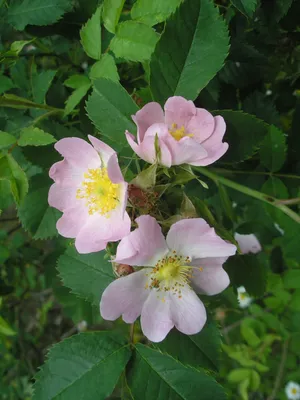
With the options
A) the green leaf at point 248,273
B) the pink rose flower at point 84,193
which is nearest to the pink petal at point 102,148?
the pink rose flower at point 84,193

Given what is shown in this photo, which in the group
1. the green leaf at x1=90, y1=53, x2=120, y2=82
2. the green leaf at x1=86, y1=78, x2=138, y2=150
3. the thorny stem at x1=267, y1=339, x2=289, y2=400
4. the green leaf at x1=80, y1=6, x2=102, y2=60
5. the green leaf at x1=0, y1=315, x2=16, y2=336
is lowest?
the thorny stem at x1=267, y1=339, x2=289, y2=400

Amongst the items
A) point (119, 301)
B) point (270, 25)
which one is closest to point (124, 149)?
point (119, 301)

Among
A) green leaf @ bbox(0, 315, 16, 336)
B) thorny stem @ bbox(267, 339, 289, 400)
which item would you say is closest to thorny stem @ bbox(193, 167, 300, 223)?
green leaf @ bbox(0, 315, 16, 336)

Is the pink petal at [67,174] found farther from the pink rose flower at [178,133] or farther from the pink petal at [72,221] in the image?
the pink rose flower at [178,133]

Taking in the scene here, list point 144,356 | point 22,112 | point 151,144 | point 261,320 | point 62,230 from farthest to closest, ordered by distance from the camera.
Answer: point 261,320 → point 22,112 → point 144,356 → point 62,230 → point 151,144

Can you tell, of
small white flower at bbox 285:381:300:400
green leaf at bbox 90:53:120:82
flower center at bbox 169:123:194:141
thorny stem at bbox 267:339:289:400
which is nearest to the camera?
flower center at bbox 169:123:194:141

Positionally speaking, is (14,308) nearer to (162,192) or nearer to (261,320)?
(261,320)

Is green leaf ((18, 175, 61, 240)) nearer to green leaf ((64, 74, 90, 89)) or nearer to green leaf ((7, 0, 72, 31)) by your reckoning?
green leaf ((64, 74, 90, 89))
